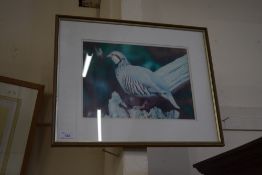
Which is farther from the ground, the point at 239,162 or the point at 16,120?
the point at 16,120

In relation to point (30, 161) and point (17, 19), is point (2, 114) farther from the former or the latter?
point (17, 19)

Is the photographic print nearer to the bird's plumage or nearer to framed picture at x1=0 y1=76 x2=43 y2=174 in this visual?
the bird's plumage

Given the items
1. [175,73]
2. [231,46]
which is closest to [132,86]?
[175,73]

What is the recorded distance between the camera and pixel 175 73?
1169mm

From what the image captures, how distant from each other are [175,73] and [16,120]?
0.66m

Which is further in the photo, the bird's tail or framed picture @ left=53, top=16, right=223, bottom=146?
the bird's tail

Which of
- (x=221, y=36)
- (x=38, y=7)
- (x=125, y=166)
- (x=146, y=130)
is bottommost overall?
(x=125, y=166)

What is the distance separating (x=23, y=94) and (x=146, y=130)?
59 cm

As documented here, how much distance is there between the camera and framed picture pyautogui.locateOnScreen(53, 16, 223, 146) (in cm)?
101

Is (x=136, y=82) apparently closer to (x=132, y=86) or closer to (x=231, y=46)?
(x=132, y=86)

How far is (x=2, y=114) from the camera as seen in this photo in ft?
4.22

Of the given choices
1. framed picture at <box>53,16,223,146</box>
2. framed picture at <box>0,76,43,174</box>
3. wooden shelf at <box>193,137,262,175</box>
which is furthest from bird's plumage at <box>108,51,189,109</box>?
framed picture at <box>0,76,43,174</box>

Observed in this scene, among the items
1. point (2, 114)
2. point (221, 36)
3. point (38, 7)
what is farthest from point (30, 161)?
point (221, 36)

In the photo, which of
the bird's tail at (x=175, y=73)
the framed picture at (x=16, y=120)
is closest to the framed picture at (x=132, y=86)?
the bird's tail at (x=175, y=73)
